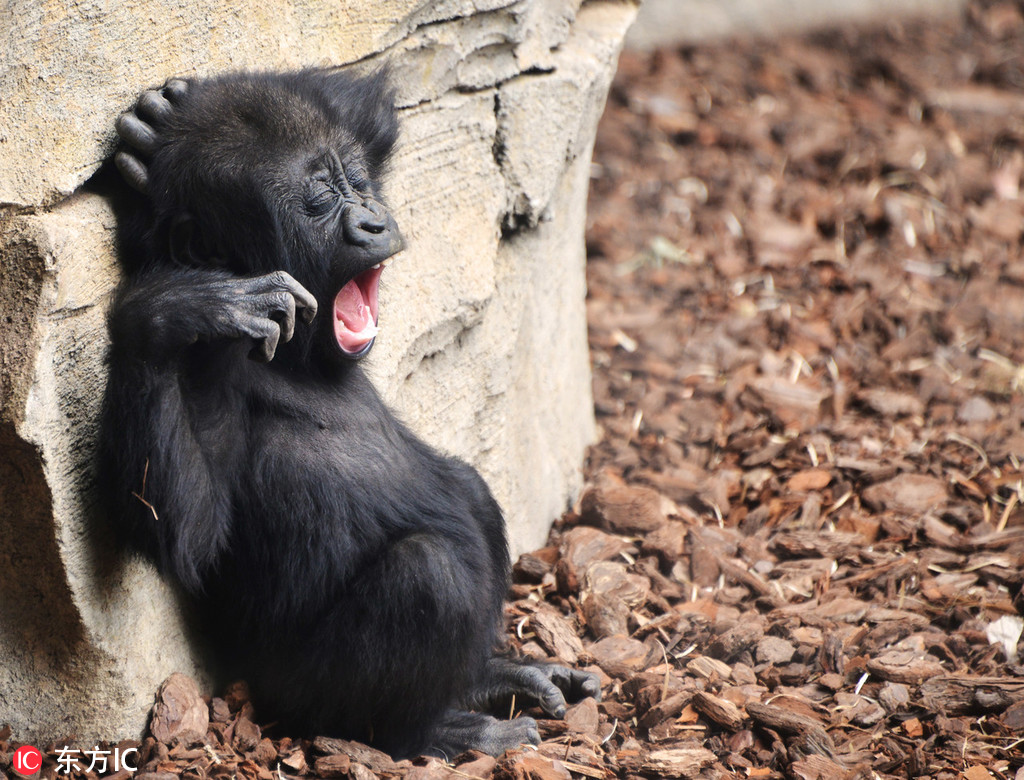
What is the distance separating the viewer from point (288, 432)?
10.9ft

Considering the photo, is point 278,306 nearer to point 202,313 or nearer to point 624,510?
point 202,313

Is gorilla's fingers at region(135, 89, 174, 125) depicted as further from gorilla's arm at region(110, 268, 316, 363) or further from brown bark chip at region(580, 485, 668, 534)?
brown bark chip at region(580, 485, 668, 534)

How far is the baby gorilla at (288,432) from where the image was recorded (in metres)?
2.87

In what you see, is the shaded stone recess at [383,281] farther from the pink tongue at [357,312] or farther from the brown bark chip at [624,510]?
the pink tongue at [357,312]

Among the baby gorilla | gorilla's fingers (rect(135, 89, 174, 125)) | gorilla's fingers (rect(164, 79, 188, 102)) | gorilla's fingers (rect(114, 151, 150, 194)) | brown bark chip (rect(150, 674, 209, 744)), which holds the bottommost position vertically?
brown bark chip (rect(150, 674, 209, 744))

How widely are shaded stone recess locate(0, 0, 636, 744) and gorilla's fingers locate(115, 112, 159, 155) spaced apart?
0.04 m

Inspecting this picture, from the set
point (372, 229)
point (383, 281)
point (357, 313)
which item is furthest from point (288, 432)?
point (383, 281)

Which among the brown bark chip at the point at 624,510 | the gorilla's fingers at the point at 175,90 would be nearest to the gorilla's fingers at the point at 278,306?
the gorilla's fingers at the point at 175,90

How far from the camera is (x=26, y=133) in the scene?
2.76 m

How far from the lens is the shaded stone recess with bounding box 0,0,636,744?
279 centimetres

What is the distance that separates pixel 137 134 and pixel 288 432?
93 cm

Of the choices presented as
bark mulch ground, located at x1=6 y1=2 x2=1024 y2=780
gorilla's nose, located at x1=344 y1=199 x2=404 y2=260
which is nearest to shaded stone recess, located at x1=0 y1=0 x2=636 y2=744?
bark mulch ground, located at x1=6 y1=2 x2=1024 y2=780

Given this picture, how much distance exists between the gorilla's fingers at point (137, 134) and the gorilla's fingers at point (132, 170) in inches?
1.5

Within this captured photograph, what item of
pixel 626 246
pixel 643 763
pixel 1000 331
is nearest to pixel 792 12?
pixel 626 246
